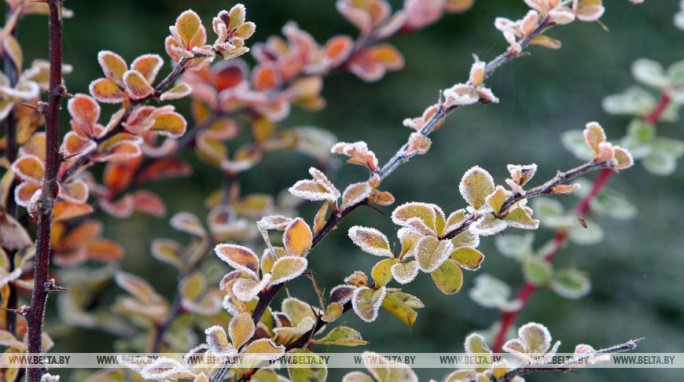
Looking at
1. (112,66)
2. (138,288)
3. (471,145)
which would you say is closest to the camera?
(112,66)

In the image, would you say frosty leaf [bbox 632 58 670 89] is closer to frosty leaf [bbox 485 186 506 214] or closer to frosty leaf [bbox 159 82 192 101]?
frosty leaf [bbox 485 186 506 214]

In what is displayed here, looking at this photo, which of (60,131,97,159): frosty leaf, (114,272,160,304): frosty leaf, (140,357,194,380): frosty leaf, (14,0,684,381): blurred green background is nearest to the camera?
(140,357,194,380): frosty leaf

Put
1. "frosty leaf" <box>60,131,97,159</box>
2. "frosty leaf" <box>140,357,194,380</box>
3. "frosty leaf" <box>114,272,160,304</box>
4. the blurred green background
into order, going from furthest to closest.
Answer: the blurred green background, "frosty leaf" <box>114,272,160,304</box>, "frosty leaf" <box>60,131,97,159</box>, "frosty leaf" <box>140,357,194,380</box>

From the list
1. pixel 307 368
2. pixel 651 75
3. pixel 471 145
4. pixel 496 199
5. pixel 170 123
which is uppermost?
pixel 471 145

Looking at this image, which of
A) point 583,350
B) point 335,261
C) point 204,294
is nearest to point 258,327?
point 583,350

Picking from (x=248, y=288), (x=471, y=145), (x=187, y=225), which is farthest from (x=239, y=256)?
(x=471, y=145)

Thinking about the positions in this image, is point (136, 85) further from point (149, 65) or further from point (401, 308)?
point (401, 308)

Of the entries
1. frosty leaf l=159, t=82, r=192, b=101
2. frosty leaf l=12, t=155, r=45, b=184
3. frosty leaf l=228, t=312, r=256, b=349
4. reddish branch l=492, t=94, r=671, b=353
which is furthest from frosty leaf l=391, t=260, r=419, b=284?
reddish branch l=492, t=94, r=671, b=353

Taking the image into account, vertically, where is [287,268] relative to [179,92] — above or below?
below
